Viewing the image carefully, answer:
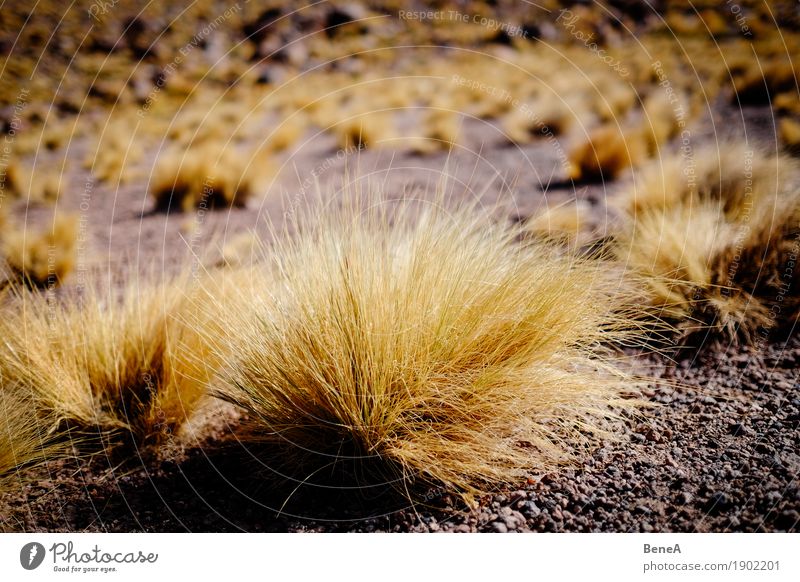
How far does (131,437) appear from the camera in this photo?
153 cm

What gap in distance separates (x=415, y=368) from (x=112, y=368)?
3.01 ft

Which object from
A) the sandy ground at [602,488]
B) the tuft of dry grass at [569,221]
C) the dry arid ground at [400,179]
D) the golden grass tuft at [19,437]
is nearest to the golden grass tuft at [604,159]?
the dry arid ground at [400,179]

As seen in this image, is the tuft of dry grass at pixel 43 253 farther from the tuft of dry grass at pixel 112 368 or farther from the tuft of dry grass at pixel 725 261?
the tuft of dry grass at pixel 725 261

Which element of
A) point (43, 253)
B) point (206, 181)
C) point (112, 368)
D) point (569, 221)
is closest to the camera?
point (112, 368)

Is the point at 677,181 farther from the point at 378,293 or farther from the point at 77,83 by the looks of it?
the point at 77,83

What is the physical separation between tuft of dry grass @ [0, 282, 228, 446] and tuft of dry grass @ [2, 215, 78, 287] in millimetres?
651

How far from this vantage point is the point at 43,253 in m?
2.59

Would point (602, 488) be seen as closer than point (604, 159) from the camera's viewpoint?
Yes

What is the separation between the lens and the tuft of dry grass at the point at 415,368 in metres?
1.26

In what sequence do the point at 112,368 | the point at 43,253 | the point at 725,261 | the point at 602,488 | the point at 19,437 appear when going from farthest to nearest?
the point at 43,253
the point at 725,261
the point at 112,368
the point at 19,437
the point at 602,488

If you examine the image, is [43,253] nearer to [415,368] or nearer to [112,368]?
[112,368]

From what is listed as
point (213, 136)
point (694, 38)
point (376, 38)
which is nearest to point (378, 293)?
point (213, 136)

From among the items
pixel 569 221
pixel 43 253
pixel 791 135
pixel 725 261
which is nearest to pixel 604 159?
pixel 791 135
